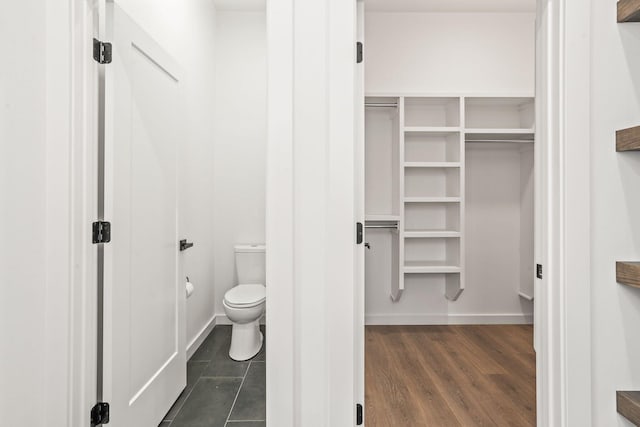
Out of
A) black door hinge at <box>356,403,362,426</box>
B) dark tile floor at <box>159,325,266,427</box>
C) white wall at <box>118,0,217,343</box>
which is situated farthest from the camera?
white wall at <box>118,0,217,343</box>

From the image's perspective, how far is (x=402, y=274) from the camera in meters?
3.26

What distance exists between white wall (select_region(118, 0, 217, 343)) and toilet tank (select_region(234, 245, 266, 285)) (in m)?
0.30

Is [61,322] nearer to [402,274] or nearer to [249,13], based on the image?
[402,274]

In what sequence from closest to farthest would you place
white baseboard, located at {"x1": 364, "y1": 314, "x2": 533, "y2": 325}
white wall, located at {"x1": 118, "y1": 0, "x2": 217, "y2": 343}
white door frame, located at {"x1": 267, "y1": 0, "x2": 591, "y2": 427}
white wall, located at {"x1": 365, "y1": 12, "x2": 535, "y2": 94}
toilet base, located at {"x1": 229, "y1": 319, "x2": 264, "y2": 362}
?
white door frame, located at {"x1": 267, "y1": 0, "x2": 591, "y2": 427} < white wall, located at {"x1": 118, "y1": 0, "x2": 217, "y2": 343} < toilet base, located at {"x1": 229, "y1": 319, "x2": 264, "y2": 362} < white wall, located at {"x1": 365, "y1": 12, "x2": 535, "y2": 94} < white baseboard, located at {"x1": 364, "y1": 314, "x2": 533, "y2": 325}

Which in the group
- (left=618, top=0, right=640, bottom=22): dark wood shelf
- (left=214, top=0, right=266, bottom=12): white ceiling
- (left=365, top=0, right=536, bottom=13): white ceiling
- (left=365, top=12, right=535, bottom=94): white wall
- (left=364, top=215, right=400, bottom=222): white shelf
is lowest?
(left=364, top=215, right=400, bottom=222): white shelf

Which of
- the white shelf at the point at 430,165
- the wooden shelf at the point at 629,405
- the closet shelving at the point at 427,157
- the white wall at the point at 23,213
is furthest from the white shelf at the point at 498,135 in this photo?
the white wall at the point at 23,213

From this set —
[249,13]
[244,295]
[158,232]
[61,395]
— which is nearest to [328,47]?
[158,232]

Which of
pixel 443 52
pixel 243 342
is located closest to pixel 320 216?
pixel 243 342

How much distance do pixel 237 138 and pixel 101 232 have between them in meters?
2.28

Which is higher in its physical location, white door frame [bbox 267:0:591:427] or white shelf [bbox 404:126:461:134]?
white shelf [bbox 404:126:461:134]

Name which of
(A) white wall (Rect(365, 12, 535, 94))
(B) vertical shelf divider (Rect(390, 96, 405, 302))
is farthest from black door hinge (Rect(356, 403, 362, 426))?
(A) white wall (Rect(365, 12, 535, 94))

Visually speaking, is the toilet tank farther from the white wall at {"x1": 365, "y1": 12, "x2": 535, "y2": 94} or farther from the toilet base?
the white wall at {"x1": 365, "y1": 12, "x2": 535, "y2": 94}

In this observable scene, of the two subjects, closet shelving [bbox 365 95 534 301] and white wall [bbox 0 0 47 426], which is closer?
white wall [bbox 0 0 47 426]

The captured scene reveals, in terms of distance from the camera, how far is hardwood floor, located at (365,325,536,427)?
2.09m
